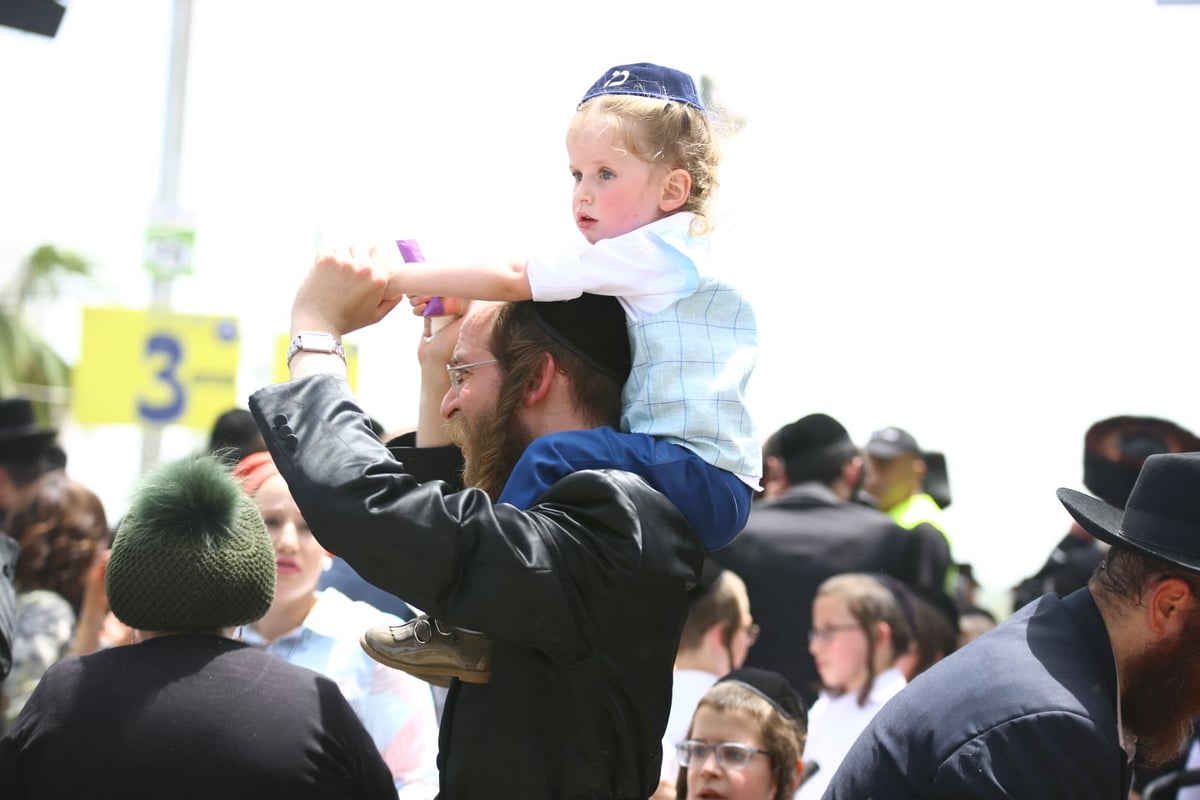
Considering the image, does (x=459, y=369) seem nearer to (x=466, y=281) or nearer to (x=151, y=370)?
(x=466, y=281)

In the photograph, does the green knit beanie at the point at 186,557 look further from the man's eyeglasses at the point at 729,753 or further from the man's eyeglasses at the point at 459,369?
the man's eyeglasses at the point at 729,753

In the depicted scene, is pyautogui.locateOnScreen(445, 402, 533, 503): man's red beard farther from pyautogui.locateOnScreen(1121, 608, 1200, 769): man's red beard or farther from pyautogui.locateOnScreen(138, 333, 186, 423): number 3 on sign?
pyautogui.locateOnScreen(138, 333, 186, 423): number 3 on sign

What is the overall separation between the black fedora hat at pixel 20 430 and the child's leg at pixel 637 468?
5389 millimetres

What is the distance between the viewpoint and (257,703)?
9.05ft

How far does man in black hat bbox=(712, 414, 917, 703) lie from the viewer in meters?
5.96

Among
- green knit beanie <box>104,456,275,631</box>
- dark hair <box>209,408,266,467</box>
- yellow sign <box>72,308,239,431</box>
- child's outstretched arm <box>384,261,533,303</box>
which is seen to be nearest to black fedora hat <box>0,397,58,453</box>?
dark hair <box>209,408,266,467</box>

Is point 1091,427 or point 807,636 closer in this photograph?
point 1091,427

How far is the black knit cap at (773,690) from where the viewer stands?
423 centimetres

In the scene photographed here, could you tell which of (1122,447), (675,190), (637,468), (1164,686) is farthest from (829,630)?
(637,468)

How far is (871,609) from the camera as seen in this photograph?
544 centimetres

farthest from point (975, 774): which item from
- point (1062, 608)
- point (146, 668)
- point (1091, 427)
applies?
point (1091, 427)

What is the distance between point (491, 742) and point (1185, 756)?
3168 mm

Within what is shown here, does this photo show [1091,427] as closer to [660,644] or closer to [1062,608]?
[1062,608]

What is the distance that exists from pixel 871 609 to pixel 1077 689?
3053 mm
